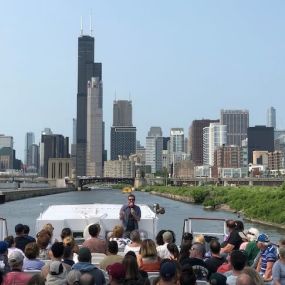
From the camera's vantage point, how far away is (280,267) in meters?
10.1

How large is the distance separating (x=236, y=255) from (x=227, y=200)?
91.7 meters

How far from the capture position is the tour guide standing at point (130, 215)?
50.5 ft

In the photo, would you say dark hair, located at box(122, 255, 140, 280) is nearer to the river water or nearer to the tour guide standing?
the tour guide standing

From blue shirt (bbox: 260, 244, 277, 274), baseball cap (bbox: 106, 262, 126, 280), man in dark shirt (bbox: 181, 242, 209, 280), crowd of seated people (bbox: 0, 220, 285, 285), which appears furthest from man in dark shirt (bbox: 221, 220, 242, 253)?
baseball cap (bbox: 106, 262, 126, 280)

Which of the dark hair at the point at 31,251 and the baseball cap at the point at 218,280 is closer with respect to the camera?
the baseball cap at the point at 218,280

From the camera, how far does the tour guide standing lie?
15398 mm

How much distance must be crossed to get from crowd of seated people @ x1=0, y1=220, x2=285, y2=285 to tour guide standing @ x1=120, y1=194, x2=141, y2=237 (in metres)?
2.04

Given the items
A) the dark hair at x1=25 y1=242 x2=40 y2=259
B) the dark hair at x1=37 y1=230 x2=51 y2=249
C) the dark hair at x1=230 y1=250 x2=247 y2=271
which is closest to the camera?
the dark hair at x1=230 y1=250 x2=247 y2=271

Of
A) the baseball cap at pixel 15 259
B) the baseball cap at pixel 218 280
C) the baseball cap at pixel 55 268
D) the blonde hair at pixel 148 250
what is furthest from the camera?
the blonde hair at pixel 148 250

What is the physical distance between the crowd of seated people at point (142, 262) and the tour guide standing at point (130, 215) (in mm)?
2038

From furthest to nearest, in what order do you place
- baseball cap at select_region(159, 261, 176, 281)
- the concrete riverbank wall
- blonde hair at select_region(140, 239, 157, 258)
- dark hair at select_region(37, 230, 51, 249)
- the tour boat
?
1. the concrete riverbank wall
2. the tour boat
3. dark hair at select_region(37, 230, 51, 249)
4. blonde hair at select_region(140, 239, 157, 258)
5. baseball cap at select_region(159, 261, 176, 281)

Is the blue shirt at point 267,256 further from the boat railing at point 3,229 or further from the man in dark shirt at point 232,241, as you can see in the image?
the boat railing at point 3,229

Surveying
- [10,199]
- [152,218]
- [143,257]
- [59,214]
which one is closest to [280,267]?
[143,257]

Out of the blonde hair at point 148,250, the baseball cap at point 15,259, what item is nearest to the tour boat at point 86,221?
the blonde hair at point 148,250
